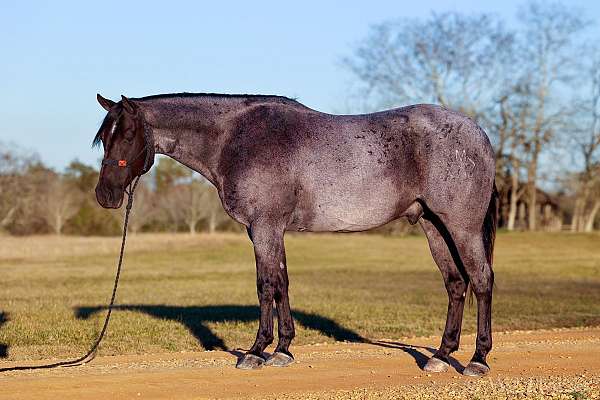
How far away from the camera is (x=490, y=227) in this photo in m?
9.73

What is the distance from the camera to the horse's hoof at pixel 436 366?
30.5ft

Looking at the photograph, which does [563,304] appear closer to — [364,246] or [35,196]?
[364,246]

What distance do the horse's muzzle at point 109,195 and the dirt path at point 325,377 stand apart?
6.07ft

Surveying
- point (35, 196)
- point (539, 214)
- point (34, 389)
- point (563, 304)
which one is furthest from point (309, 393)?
point (539, 214)

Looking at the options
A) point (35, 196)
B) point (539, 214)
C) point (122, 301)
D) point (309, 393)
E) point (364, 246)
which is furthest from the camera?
point (539, 214)

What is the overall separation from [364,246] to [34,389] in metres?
47.4

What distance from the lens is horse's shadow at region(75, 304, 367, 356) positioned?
14.0 meters

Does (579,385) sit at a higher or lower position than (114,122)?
lower

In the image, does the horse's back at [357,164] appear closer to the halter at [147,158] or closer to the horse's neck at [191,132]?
the horse's neck at [191,132]

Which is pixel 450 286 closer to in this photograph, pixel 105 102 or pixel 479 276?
pixel 479 276

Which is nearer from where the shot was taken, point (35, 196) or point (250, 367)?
point (250, 367)

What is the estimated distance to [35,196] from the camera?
83.9m

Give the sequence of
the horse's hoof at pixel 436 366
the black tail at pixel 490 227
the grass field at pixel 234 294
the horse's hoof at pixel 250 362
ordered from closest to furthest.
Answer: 1. the horse's hoof at pixel 250 362
2. the horse's hoof at pixel 436 366
3. the black tail at pixel 490 227
4. the grass field at pixel 234 294

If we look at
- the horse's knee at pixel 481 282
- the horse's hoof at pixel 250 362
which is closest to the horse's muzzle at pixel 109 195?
the horse's hoof at pixel 250 362
